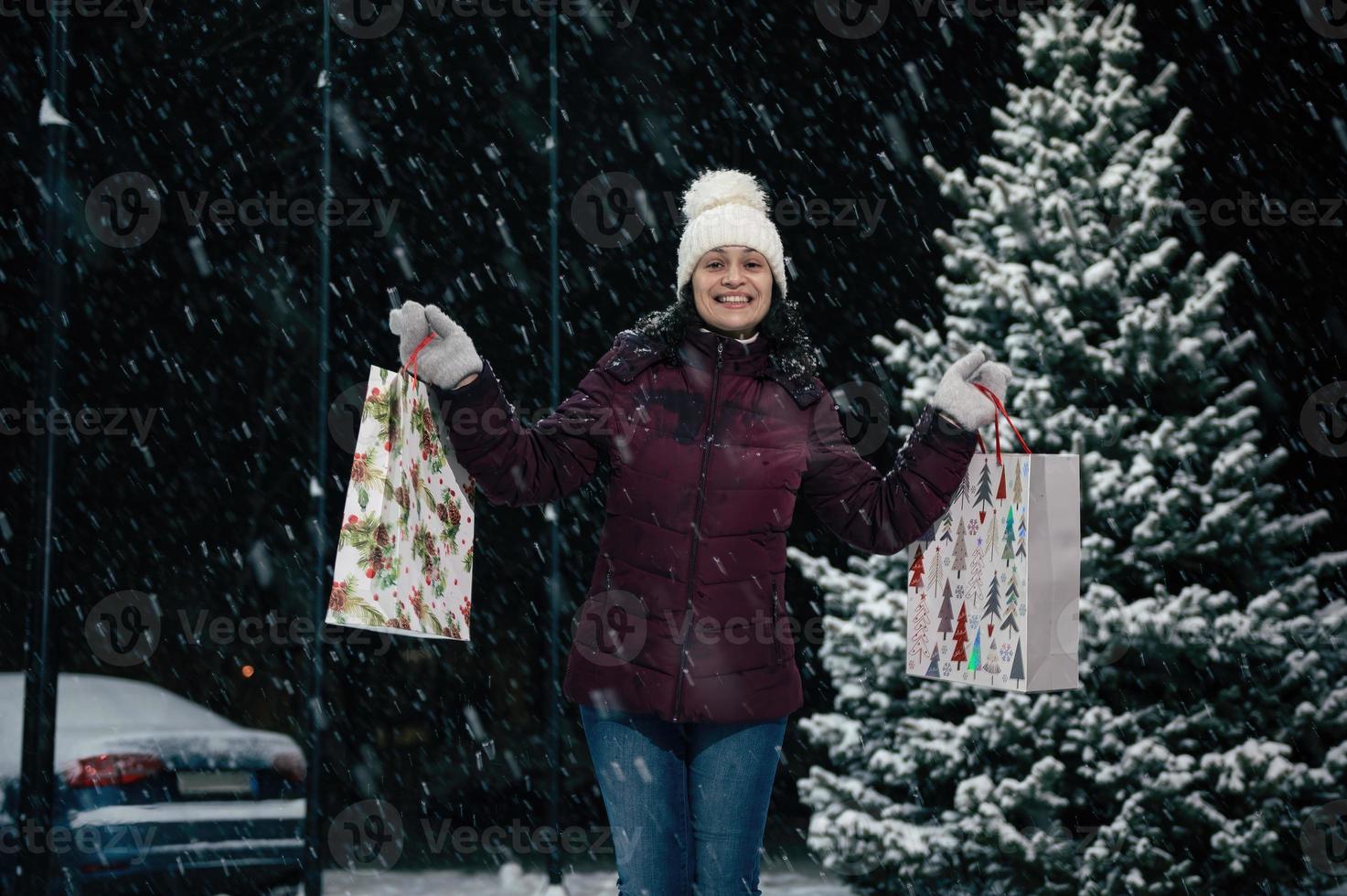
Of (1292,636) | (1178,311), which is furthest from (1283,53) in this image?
(1292,636)

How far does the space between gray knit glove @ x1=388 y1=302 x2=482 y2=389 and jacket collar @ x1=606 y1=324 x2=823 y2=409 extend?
1.12ft

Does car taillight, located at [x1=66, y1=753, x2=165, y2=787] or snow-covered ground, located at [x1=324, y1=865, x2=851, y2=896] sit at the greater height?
car taillight, located at [x1=66, y1=753, x2=165, y2=787]

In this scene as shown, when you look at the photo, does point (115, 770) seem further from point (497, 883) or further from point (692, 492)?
point (692, 492)

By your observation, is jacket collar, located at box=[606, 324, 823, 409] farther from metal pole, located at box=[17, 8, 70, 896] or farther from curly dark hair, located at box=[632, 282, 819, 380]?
metal pole, located at box=[17, 8, 70, 896]

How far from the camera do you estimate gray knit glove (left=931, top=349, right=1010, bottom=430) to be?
2.88 meters

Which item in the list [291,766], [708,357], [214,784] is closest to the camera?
[708,357]

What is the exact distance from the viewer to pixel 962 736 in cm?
535

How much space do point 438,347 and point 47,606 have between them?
3736 mm

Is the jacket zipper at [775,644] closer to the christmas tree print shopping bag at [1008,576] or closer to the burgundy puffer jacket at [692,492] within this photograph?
the burgundy puffer jacket at [692,492]

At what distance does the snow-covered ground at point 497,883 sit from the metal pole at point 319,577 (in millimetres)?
792

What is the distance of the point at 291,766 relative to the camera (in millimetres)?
5770

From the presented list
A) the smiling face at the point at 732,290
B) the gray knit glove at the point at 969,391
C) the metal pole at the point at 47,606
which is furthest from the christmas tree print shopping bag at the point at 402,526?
the metal pole at the point at 47,606

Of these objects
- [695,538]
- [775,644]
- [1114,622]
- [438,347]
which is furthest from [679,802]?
[1114,622]

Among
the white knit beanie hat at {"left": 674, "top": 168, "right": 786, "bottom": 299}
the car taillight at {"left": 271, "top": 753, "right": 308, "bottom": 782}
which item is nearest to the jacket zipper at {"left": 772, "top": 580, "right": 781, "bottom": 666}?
the white knit beanie hat at {"left": 674, "top": 168, "right": 786, "bottom": 299}
